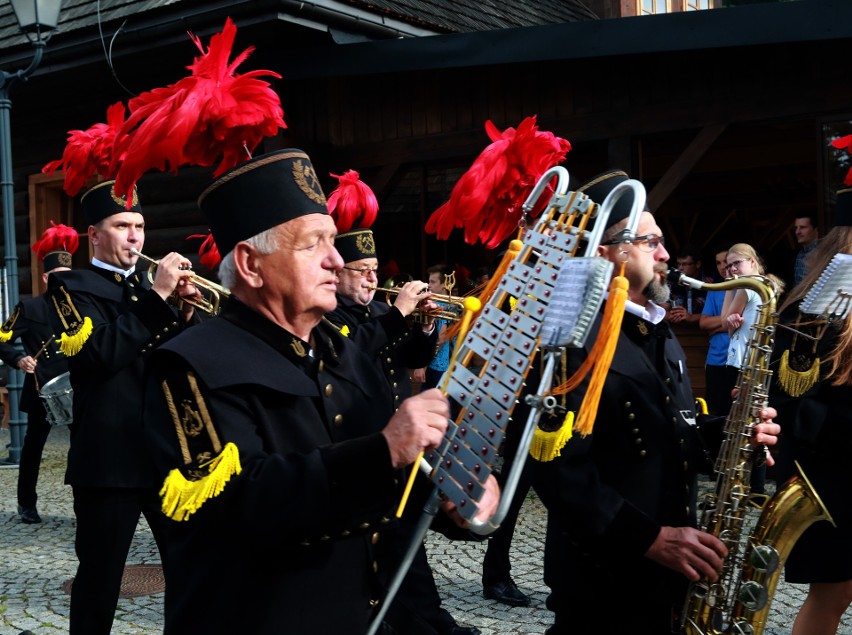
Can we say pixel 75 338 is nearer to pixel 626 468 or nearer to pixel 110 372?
pixel 110 372

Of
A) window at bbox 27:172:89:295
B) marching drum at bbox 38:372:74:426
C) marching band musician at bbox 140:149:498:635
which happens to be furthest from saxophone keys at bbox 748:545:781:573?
window at bbox 27:172:89:295

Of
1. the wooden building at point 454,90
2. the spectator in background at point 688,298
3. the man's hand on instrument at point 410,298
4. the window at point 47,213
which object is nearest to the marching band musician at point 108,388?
the man's hand on instrument at point 410,298

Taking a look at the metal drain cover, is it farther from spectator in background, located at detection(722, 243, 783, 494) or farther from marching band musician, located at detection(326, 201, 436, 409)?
spectator in background, located at detection(722, 243, 783, 494)

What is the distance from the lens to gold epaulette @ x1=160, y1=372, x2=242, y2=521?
203 centimetres

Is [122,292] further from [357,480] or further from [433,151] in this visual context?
[433,151]

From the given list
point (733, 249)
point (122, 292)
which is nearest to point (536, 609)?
point (122, 292)

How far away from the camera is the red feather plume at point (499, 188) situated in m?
3.06

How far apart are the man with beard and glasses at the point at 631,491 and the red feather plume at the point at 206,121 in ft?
3.33

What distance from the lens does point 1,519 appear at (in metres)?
7.39

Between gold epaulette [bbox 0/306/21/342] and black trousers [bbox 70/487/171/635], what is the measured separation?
4793 millimetres

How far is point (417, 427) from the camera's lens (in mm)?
1977

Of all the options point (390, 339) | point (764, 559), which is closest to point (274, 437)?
point (764, 559)

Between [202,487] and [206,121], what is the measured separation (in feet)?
3.28

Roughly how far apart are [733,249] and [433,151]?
3.20 m
